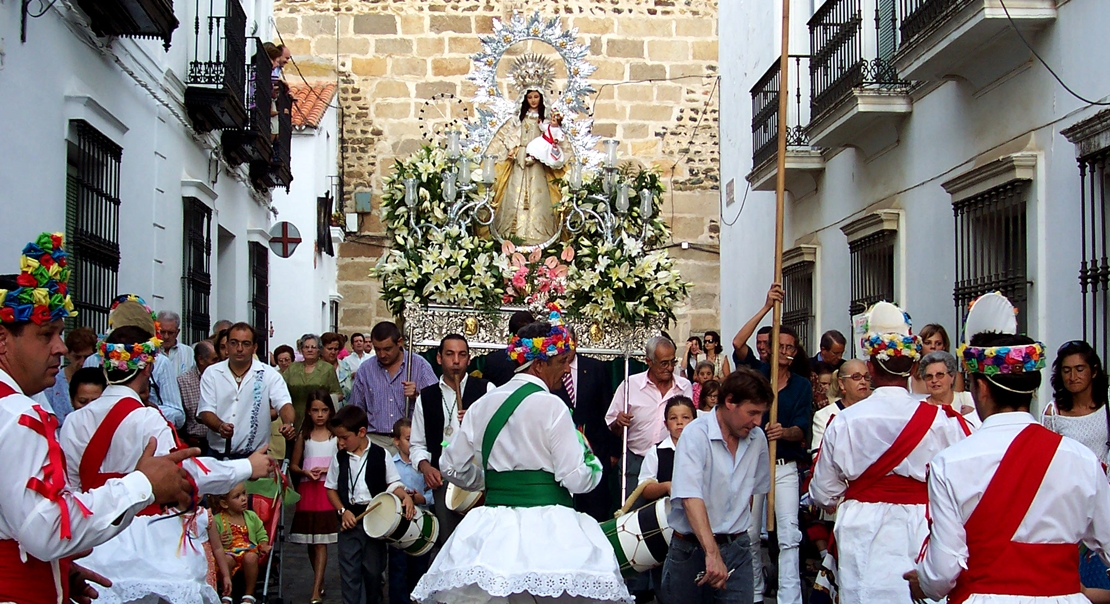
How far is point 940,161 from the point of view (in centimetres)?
1088

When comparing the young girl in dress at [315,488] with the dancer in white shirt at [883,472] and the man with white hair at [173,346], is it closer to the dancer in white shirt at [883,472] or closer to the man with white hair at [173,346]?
the man with white hair at [173,346]

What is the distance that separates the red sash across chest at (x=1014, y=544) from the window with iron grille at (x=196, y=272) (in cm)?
1040

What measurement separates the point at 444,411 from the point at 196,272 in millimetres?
6911

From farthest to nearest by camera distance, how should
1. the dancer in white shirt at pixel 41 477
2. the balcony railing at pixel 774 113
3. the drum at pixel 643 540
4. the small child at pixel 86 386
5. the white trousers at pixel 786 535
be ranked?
the balcony railing at pixel 774 113, the white trousers at pixel 786 535, the drum at pixel 643 540, the small child at pixel 86 386, the dancer in white shirt at pixel 41 477

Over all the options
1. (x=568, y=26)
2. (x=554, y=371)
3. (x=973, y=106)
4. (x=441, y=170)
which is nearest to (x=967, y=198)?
(x=973, y=106)

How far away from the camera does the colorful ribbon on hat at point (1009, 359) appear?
4078mm

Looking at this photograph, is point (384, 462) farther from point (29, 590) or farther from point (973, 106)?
point (973, 106)

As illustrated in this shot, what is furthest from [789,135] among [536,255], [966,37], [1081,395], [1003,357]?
[1003,357]

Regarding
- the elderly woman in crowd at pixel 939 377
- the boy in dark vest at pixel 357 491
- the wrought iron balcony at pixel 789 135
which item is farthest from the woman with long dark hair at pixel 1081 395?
the wrought iron balcony at pixel 789 135

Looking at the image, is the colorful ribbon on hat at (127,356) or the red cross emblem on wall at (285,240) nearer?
the colorful ribbon on hat at (127,356)

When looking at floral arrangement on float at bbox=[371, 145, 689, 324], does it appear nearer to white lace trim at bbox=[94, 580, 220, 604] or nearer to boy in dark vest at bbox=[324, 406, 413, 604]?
boy in dark vest at bbox=[324, 406, 413, 604]

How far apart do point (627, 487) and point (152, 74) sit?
238 inches

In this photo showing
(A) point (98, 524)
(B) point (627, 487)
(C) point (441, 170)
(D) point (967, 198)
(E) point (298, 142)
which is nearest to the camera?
(A) point (98, 524)

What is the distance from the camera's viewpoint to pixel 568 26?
860 inches
